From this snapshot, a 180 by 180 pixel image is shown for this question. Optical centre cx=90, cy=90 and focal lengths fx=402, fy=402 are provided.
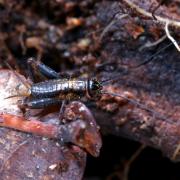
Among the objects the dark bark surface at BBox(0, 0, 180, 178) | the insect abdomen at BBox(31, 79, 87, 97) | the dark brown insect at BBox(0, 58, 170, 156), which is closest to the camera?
the dark brown insect at BBox(0, 58, 170, 156)

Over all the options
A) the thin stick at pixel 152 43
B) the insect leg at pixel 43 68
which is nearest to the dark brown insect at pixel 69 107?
the insect leg at pixel 43 68

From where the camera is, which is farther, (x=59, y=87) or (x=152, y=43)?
(x=59, y=87)

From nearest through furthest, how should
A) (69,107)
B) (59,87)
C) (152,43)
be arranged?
(69,107) → (152,43) → (59,87)

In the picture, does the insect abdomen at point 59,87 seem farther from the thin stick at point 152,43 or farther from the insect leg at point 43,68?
the thin stick at point 152,43

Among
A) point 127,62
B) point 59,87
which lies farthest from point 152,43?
point 59,87

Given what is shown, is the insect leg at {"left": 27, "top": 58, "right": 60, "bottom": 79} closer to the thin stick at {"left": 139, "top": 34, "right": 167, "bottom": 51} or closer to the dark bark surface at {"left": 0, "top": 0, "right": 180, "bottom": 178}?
the dark bark surface at {"left": 0, "top": 0, "right": 180, "bottom": 178}

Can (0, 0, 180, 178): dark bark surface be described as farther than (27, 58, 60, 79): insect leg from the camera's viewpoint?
No

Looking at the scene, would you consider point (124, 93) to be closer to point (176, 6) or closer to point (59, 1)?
point (176, 6)

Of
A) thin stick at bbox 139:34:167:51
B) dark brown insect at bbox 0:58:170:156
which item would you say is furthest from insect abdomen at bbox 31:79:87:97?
thin stick at bbox 139:34:167:51

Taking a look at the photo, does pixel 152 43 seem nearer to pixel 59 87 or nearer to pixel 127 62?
pixel 127 62

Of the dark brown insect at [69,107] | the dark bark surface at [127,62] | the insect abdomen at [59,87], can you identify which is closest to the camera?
the dark brown insect at [69,107]

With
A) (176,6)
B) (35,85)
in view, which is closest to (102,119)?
(35,85)

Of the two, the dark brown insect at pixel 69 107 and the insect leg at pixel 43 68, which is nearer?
the dark brown insect at pixel 69 107
